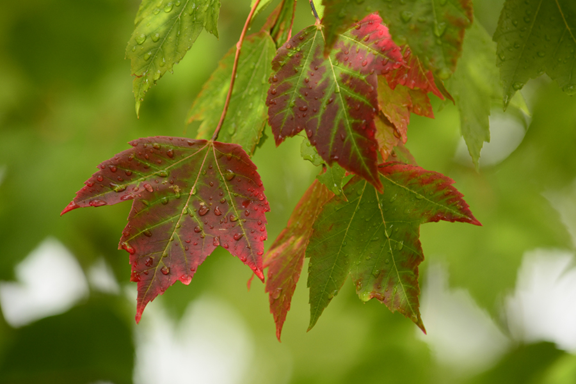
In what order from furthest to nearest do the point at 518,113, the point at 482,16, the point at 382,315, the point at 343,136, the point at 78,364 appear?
the point at 78,364
the point at 382,315
the point at 518,113
the point at 482,16
the point at 343,136

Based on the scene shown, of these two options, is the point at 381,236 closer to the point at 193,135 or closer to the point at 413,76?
the point at 413,76

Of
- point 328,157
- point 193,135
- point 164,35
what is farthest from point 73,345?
point 328,157

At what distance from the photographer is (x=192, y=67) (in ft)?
4.42

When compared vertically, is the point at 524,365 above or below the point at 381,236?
below

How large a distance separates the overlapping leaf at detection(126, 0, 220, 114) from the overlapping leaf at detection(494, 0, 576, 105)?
27 centimetres

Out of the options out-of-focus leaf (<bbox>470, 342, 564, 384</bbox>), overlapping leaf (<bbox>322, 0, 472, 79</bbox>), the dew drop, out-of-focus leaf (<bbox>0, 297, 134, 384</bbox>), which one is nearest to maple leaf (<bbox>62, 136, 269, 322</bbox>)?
the dew drop

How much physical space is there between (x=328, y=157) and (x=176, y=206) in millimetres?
162

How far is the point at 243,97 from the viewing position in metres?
0.55

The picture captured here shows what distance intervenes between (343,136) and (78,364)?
192cm

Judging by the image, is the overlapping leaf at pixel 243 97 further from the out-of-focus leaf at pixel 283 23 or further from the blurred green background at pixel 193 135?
the blurred green background at pixel 193 135

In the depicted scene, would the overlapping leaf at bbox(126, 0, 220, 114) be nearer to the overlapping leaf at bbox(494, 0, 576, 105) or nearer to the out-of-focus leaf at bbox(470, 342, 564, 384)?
the overlapping leaf at bbox(494, 0, 576, 105)

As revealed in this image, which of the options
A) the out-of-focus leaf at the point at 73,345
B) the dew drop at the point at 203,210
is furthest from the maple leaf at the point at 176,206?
the out-of-focus leaf at the point at 73,345

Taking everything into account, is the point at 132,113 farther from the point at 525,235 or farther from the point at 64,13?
the point at 525,235

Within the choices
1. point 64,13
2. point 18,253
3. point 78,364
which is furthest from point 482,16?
point 78,364
